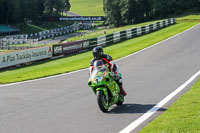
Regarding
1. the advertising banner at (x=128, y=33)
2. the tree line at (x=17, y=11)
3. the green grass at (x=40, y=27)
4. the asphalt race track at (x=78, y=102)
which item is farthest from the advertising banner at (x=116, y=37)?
the tree line at (x=17, y=11)

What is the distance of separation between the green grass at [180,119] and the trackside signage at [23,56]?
1816 cm

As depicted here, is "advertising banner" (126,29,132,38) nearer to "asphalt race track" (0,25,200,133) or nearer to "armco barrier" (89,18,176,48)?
"armco barrier" (89,18,176,48)

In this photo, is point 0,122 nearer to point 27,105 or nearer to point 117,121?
point 27,105

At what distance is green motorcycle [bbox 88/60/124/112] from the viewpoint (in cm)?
892

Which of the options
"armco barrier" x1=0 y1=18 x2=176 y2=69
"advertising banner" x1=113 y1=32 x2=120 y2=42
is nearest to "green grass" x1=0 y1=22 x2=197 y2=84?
"armco barrier" x1=0 y1=18 x2=176 y2=69

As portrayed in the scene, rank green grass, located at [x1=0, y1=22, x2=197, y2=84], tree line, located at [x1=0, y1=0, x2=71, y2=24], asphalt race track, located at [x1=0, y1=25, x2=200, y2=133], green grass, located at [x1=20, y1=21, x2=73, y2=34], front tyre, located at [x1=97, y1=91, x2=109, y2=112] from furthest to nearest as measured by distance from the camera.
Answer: tree line, located at [x1=0, y1=0, x2=71, y2=24] → green grass, located at [x1=20, y1=21, x2=73, y2=34] → green grass, located at [x1=0, y1=22, x2=197, y2=84] → front tyre, located at [x1=97, y1=91, x2=109, y2=112] → asphalt race track, located at [x1=0, y1=25, x2=200, y2=133]

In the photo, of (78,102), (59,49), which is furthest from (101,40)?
(78,102)

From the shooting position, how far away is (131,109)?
9.57 meters

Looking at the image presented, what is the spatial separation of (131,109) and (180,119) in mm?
2127

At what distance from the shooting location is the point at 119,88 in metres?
9.96

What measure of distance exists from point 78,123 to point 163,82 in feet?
22.1

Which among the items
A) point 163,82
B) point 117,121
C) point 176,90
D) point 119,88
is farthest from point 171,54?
point 117,121

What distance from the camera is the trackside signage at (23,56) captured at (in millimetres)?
24953

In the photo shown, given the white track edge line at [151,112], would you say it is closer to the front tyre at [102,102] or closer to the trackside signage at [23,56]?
the front tyre at [102,102]
